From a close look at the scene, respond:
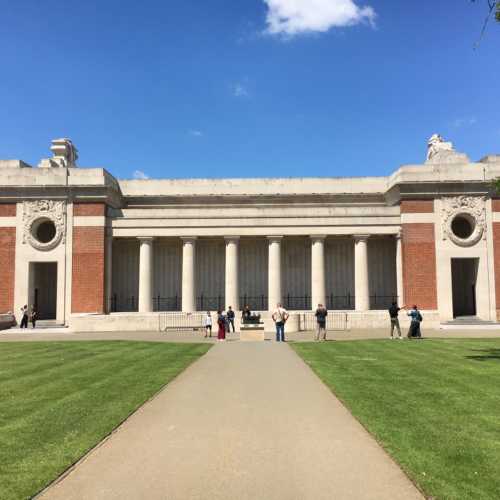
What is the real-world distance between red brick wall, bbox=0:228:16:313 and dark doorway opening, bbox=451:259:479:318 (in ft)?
107

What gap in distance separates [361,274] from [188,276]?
12.4m

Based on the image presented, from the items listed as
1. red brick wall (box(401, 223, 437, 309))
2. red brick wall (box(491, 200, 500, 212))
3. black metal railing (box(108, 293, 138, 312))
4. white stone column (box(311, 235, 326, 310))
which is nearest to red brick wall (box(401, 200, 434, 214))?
red brick wall (box(401, 223, 437, 309))

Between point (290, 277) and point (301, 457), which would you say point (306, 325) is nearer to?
point (290, 277)

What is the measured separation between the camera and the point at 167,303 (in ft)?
126

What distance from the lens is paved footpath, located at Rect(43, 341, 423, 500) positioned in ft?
17.3

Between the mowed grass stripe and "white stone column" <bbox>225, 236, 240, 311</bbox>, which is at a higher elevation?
"white stone column" <bbox>225, 236, 240, 311</bbox>

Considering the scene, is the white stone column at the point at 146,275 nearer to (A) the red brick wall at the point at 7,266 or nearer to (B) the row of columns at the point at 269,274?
(B) the row of columns at the point at 269,274

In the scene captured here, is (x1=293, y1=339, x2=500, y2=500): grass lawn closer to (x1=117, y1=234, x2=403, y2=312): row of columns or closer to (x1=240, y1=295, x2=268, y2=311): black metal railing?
(x1=117, y1=234, x2=403, y2=312): row of columns

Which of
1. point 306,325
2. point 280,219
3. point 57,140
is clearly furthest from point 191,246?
point 57,140

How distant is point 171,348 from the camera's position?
19.2 meters

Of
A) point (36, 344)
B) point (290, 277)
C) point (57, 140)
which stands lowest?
point (36, 344)

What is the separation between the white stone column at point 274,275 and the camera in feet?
112

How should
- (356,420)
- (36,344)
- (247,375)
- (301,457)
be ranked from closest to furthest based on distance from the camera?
(301,457)
(356,420)
(247,375)
(36,344)

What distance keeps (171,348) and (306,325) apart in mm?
12057
